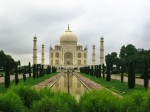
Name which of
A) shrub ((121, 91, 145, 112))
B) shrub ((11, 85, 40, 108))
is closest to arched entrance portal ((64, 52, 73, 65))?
shrub ((11, 85, 40, 108))

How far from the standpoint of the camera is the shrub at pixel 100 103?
3.37 m

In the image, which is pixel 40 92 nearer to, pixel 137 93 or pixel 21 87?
pixel 21 87

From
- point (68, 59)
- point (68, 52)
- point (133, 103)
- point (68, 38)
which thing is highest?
point (68, 38)

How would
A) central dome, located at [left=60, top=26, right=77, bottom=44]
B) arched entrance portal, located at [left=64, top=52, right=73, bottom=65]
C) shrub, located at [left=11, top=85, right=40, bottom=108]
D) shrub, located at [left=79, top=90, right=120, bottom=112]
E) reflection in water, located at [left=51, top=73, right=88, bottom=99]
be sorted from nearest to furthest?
1. shrub, located at [left=79, top=90, right=120, bottom=112]
2. shrub, located at [left=11, top=85, right=40, bottom=108]
3. reflection in water, located at [left=51, top=73, right=88, bottom=99]
4. central dome, located at [left=60, top=26, right=77, bottom=44]
5. arched entrance portal, located at [left=64, top=52, right=73, bottom=65]

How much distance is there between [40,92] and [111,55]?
167 feet

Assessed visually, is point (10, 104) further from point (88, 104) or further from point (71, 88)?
point (71, 88)

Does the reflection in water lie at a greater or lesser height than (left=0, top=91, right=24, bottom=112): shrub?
lesser

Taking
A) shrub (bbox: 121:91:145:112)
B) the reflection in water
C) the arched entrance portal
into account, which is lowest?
the reflection in water

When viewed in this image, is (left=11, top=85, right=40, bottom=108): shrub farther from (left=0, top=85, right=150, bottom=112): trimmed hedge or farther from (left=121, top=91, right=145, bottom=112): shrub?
(left=121, top=91, right=145, bottom=112): shrub

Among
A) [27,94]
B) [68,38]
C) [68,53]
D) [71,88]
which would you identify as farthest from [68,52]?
[27,94]

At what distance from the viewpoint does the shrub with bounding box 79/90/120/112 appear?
337 cm

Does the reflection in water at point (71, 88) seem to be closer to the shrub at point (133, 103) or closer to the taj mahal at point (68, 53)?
the shrub at point (133, 103)

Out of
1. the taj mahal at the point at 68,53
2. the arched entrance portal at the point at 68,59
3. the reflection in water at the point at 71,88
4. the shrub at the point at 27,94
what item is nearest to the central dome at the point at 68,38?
the taj mahal at the point at 68,53

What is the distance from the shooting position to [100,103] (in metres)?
3.38
